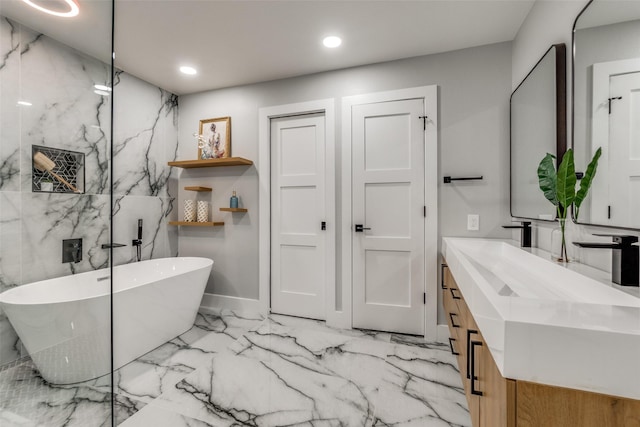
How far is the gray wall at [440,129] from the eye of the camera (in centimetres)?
231

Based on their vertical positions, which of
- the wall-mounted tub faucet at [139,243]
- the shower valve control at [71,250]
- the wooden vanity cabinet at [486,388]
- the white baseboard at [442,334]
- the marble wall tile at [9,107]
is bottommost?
the white baseboard at [442,334]

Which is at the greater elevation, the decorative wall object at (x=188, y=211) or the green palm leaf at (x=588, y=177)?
the green palm leaf at (x=588, y=177)

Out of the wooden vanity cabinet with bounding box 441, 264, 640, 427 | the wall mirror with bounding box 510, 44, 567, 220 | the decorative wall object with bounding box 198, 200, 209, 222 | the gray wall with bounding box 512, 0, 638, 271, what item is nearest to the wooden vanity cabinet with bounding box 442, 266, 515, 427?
the wooden vanity cabinet with bounding box 441, 264, 640, 427

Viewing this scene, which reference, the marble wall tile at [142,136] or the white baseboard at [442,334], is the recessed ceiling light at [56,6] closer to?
the marble wall tile at [142,136]

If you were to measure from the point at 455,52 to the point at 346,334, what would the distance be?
2629 millimetres

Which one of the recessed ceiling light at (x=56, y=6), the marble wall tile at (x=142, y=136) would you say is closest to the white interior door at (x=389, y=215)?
the recessed ceiling light at (x=56, y=6)

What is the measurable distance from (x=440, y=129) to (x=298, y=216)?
155 cm

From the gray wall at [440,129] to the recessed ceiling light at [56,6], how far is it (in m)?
1.99

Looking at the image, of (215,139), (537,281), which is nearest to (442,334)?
(537,281)

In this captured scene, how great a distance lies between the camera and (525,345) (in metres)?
0.65

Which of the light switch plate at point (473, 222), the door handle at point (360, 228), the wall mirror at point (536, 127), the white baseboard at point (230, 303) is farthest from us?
the white baseboard at point (230, 303)

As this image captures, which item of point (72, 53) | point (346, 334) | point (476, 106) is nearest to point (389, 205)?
point (476, 106)

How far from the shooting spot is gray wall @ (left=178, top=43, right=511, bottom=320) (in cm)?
231

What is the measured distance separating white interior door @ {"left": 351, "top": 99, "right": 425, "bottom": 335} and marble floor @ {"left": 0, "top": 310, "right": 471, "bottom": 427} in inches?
10.8
